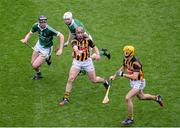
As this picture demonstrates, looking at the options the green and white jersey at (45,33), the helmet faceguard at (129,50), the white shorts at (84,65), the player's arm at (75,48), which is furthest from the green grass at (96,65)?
the helmet faceguard at (129,50)

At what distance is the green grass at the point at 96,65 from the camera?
→ 587 inches

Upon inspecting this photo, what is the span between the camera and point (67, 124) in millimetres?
14539

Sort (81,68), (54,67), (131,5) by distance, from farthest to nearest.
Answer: (131,5)
(54,67)
(81,68)

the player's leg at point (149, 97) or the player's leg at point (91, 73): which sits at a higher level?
the player's leg at point (91, 73)

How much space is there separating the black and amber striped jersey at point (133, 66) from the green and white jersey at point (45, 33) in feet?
8.36

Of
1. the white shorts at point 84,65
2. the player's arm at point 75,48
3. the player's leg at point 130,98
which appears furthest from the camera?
the white shorts at point 84,65

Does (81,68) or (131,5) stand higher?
(131,5)

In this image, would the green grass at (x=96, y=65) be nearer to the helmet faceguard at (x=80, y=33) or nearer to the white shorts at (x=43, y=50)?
the white shorts at (x=43, y=50)

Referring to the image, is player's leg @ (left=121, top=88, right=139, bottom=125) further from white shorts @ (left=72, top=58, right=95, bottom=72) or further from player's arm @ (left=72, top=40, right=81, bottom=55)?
player's arm @ (left=72, top=40, right=81, bottom=55)

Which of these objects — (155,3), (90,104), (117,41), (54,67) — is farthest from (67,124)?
(155,3)

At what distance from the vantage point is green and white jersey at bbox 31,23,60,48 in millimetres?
15711

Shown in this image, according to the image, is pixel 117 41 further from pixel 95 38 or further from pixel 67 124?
pixel 67 124

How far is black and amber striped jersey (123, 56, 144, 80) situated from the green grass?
143 cm

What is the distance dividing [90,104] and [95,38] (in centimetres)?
365
